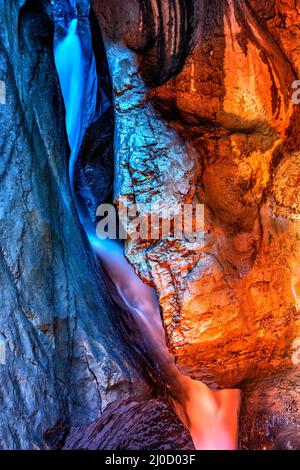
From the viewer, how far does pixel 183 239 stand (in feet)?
9.75

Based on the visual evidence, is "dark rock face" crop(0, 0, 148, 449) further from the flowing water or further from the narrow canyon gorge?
the flowing water

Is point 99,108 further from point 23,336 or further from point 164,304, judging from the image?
point 23,336

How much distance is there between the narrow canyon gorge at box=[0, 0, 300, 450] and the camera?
113 inches

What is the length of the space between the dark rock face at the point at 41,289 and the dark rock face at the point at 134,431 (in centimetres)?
8

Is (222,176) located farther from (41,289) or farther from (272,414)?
(272,414)

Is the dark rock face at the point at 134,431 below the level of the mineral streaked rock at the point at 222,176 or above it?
below

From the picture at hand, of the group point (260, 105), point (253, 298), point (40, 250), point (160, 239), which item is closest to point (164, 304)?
point (160, 239)

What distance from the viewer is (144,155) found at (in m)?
3.11

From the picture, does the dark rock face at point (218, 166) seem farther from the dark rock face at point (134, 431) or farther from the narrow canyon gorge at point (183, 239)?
the dark rock face at point (134, 431)

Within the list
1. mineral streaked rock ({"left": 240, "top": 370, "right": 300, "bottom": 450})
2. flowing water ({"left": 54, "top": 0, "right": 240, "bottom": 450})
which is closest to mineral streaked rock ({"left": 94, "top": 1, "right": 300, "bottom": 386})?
mineral streaked rock ({"left": 240, "top": 370, "right": 300, "bottom": 450})

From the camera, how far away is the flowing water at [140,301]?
129 inches

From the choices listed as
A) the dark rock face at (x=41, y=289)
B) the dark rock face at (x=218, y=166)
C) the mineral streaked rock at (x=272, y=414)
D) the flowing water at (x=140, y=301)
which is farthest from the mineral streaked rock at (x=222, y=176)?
the dark rock face at (x=41, y=289)

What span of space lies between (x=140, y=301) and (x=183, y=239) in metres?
0.98

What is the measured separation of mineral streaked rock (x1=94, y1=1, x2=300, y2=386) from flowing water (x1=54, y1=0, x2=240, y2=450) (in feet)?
1.05
